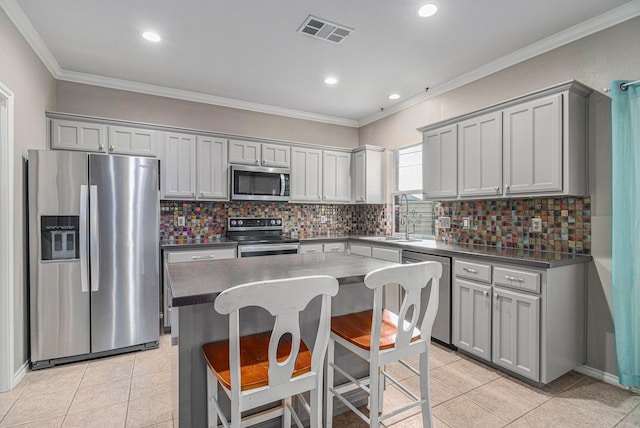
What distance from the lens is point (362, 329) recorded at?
1.77m

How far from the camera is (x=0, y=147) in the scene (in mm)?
2367

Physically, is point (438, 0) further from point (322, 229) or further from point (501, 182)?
point (322, 229)

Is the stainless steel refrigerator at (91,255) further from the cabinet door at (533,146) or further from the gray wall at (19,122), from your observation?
the cabinet door at (533,146)

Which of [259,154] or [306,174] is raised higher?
[259,154]

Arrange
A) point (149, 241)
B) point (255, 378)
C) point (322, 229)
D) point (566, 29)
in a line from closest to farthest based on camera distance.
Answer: point (255, 378) → point (566, 29) → point (149, 241) → point (322, 229)

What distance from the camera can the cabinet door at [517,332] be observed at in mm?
2379

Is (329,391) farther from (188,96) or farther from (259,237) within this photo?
(188,96)

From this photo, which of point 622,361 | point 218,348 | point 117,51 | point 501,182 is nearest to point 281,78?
point 117,51

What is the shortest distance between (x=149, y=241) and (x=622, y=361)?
12.8 feet

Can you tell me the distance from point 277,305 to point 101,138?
3.35 meters

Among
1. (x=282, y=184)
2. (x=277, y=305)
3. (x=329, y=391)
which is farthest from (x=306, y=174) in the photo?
(x=277, y=305)

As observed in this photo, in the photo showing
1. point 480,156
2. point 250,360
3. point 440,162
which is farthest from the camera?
point 440,162

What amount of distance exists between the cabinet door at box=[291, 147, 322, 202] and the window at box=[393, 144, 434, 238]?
1.14 m

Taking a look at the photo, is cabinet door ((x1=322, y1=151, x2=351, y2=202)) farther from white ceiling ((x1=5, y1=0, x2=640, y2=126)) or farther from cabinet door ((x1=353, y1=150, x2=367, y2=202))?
white ceiling ((x1=5, y1=0, x2=640, y2=126))
